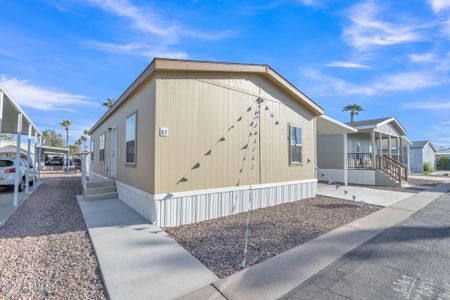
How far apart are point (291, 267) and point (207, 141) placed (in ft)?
10.9

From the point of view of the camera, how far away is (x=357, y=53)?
33.0 ft

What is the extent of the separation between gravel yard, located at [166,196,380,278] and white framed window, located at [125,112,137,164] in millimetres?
2829

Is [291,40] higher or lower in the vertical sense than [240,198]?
higher

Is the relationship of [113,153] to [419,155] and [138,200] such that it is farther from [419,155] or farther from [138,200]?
[419,155]

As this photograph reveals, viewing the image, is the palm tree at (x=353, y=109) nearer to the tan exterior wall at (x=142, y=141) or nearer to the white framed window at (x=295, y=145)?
the white framed window at (x=295, y=145)

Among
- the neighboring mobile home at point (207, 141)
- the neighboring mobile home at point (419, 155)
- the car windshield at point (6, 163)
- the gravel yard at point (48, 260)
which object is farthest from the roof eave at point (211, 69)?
the neighboring mobile home at point (419, 155)

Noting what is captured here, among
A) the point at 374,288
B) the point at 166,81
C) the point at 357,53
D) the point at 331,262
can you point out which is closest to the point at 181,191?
the point at 166,81

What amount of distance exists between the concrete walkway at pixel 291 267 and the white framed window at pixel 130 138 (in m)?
4.56

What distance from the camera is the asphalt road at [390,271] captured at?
8.14 ft

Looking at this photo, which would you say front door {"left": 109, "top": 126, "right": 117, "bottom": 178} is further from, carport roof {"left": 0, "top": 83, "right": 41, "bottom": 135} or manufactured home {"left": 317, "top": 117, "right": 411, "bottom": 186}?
manufactured home {"left": 317, "top": 117, "right": 411, "bottom": 186}

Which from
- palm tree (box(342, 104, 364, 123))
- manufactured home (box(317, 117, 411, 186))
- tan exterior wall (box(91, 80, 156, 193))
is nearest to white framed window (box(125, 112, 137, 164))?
tan exterior wall (box(91, 80, 156, 193))

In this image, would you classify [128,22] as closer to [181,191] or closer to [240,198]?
[181,191]

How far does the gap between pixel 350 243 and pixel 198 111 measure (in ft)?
13.5

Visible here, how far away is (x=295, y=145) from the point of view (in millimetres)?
7930
